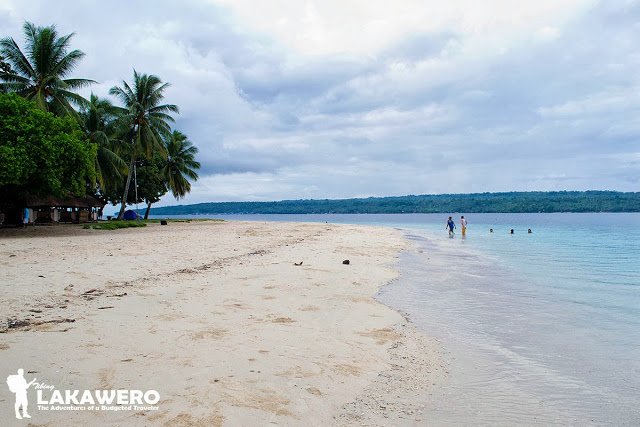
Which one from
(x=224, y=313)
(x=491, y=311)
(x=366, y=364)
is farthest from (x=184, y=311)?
(x=491, y=311)

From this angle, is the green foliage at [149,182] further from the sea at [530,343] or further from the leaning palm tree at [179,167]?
the sea at [530,343]

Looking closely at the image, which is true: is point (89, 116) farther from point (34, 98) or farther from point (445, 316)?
point (445, 316)

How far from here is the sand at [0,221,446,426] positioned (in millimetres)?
3857

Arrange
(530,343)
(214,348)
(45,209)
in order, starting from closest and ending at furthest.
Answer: (214,348), (530,343), (45,209)

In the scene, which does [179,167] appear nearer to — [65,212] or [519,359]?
[65,212]

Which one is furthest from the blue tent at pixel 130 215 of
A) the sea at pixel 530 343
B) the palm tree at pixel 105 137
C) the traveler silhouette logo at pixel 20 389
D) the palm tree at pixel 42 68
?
the traveler silhouette logo at pixel 20 389

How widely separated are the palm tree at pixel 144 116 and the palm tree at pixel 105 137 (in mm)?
1358

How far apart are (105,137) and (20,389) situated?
123ft

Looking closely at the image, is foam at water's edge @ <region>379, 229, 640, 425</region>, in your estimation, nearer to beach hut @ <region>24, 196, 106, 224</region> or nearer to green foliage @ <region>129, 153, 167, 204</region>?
beach hut @ <region>24, 196, 106, 224</region>

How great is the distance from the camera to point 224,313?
23.2 ft

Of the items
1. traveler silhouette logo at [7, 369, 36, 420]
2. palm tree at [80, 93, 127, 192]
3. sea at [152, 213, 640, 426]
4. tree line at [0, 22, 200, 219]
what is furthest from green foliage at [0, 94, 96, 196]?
traveler silhouette logo at [7, 369, 36, 420]

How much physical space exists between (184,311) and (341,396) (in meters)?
3.76

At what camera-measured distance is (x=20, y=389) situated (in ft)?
12.7

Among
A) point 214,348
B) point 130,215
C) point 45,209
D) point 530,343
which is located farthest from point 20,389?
point 130,215
